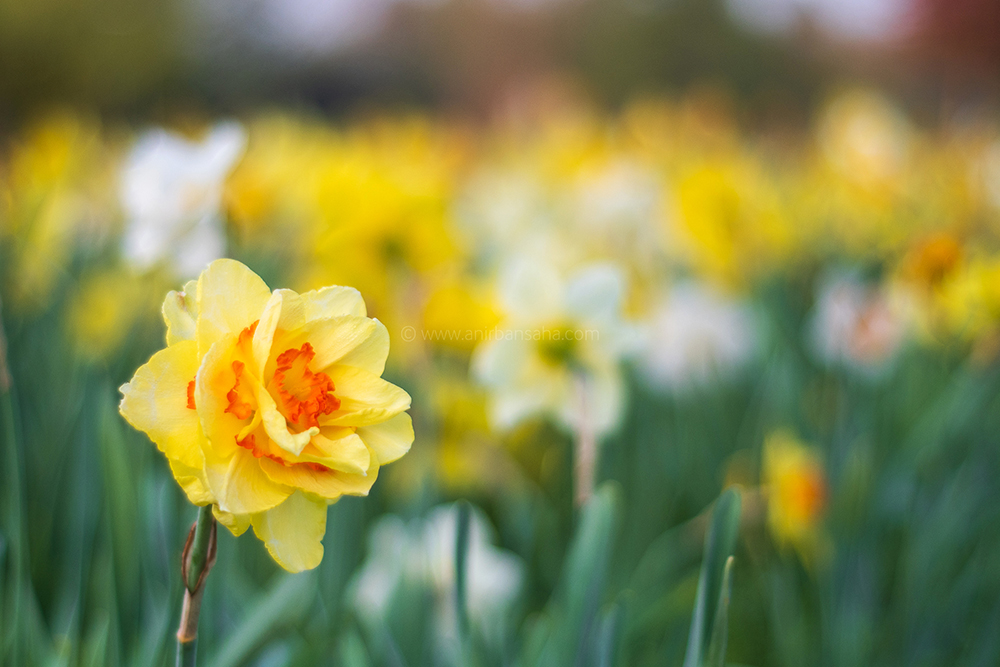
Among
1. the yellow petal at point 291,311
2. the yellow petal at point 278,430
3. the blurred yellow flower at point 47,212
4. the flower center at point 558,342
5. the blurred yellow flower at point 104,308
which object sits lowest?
the blurred yellow flower at point 104,308

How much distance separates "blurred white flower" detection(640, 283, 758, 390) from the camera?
180 cm

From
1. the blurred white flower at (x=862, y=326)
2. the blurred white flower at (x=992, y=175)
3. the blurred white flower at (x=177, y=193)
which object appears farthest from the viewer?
the blurred white flower at (x=992, y=175)

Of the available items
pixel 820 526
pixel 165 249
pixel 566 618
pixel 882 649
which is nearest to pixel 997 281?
pixel 820 526

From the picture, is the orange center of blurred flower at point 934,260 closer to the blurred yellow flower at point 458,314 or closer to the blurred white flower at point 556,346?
the blurred white flower at point 556,346

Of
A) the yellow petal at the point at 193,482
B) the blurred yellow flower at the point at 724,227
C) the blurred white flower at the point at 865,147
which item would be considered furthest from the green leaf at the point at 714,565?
the blurred white flower at the point at 865,147

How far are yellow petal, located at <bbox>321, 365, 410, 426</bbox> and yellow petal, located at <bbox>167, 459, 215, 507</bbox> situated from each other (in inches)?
2.9

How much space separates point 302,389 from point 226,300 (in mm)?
70

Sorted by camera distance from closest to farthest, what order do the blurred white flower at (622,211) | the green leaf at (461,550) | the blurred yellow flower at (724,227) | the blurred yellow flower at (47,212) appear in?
the green leaf at (461,550), the blurred yellow flower at (47,212), the blurred yellow flower at (724,227), the blurred white flower at (622,211)

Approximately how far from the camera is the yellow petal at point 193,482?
401 mm

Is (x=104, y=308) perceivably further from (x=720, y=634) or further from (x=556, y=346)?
(x=720, y=634)

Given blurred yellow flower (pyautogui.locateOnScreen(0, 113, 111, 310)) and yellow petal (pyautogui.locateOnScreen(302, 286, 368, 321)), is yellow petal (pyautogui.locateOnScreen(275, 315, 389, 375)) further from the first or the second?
blurred yellow flower (pyautogui.locateOnScreen(0, 113, 111, 310))

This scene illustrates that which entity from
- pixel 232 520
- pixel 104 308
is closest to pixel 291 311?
pixel 232 520

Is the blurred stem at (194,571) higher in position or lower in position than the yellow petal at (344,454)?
lower

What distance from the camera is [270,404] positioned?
40 centimetres
